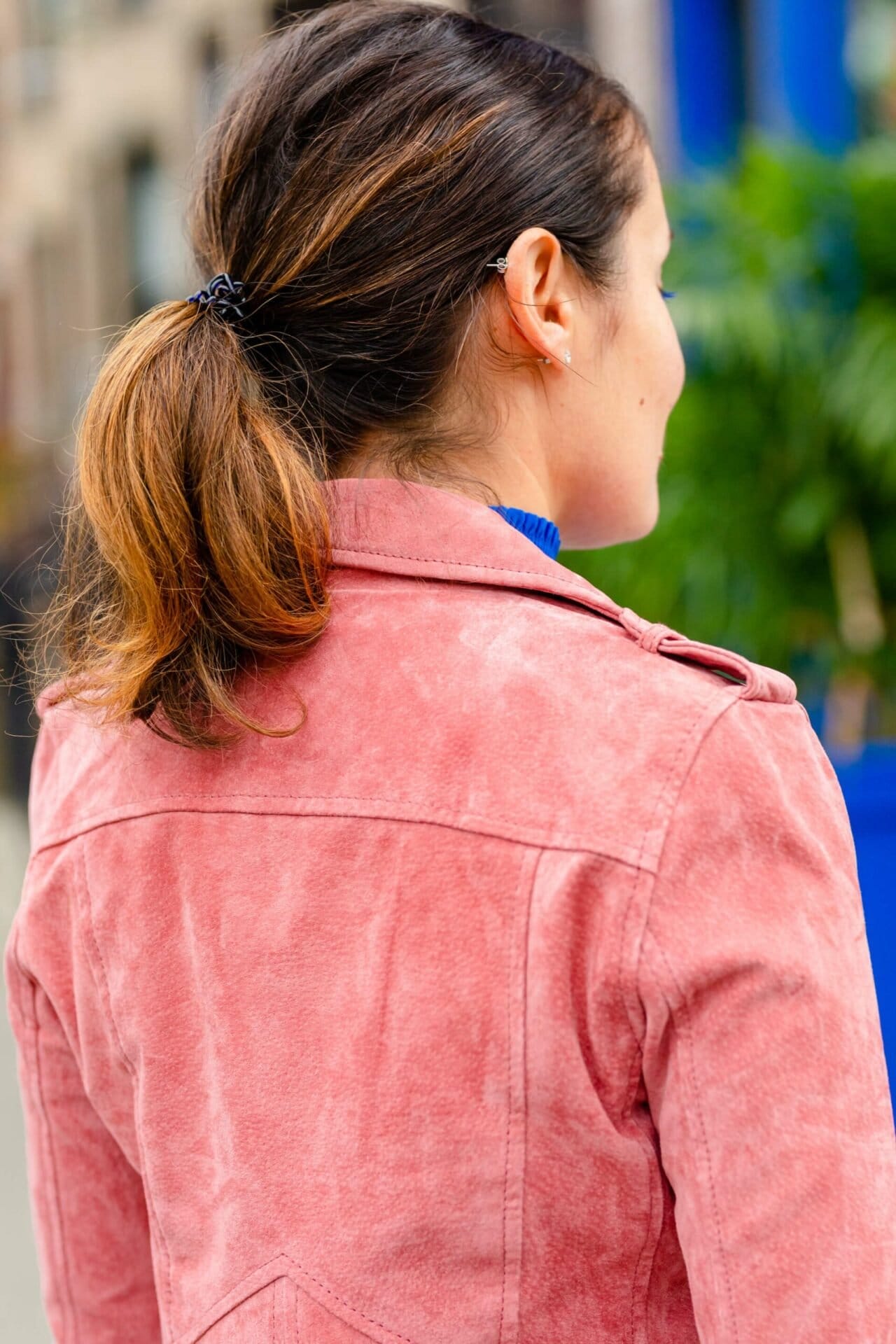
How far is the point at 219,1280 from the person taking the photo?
3.42ft

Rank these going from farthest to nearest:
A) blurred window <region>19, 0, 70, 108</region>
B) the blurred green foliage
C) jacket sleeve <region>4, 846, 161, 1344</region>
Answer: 1. blurred window <region>19, 0, 70, 108</region>
2. the blurred green foliage
3. jacket sleeve <region>4, 846, 161, 1344</region>

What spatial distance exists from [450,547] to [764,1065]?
42cm

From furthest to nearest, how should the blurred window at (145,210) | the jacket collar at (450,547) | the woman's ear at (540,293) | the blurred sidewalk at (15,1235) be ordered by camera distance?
the blurred window at (145,210) → the blurred sidewalk at (15,1235) → the woman's ear at (540,293) → the jacket collar at (450,547)

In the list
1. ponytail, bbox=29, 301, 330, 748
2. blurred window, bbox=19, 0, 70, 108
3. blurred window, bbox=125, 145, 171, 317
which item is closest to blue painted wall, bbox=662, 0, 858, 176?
ponytail, bbox=29, 301, 330, 748

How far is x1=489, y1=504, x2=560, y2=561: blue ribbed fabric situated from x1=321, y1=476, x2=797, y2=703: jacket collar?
1.4 inches

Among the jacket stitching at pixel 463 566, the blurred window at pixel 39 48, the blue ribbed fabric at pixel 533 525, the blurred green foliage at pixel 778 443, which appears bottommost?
the blurred window at pixel 39 48

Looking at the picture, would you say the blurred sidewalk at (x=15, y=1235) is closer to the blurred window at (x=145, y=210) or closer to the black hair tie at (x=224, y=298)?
the black hair tie at (x=224, y=298)

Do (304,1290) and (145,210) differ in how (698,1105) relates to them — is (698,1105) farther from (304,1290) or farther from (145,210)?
(145,210)

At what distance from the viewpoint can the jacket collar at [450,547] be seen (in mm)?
945

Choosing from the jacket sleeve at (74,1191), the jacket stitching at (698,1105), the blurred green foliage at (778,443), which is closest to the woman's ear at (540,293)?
the jacket stitching at (698,1105)

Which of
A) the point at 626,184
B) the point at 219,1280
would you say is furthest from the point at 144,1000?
the point at 626,184

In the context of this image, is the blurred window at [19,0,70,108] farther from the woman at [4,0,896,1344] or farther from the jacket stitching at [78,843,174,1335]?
the jacket stitching at [78,843,174,1335]

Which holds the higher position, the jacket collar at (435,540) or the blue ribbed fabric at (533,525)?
the jacket collar at (435,540)

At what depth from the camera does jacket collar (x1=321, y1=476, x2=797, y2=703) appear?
0.95m
